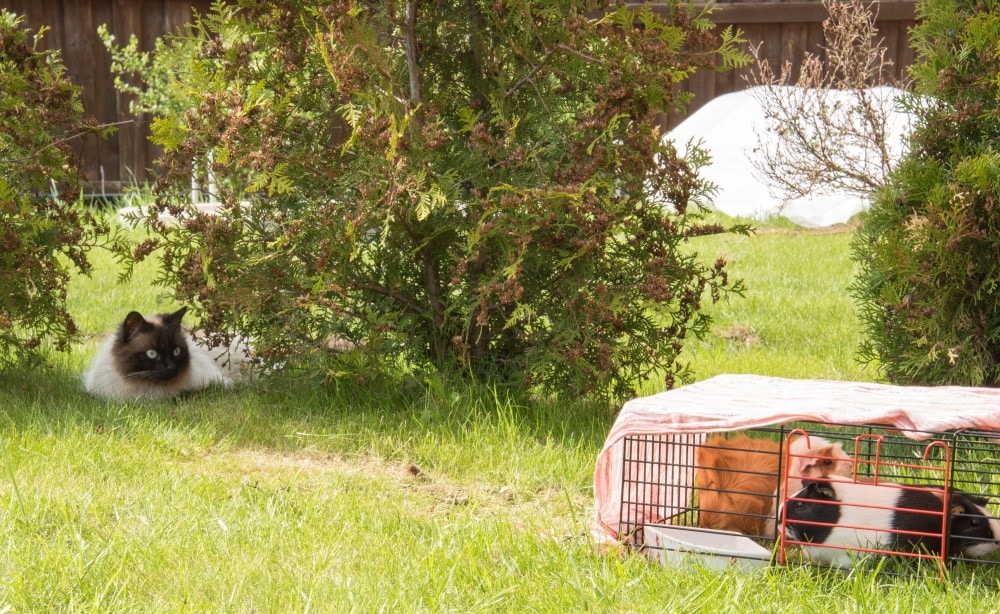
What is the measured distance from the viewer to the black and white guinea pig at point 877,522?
311 centimetres

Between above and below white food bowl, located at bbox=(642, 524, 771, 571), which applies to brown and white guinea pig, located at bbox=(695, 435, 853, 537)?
above

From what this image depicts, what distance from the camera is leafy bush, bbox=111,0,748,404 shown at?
172 inches

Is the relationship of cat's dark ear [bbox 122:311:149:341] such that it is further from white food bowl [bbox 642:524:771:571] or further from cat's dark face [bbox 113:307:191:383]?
white food bowl [bbox 642:524:771:571]

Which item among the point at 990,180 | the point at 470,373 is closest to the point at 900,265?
the point at 990,180

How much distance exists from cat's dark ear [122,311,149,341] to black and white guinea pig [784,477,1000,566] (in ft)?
11.7

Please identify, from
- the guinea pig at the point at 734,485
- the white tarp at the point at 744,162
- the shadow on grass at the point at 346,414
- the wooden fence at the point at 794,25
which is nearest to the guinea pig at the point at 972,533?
the guinea pig at the point at 734,485

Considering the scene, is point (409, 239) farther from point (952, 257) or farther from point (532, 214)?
point (952, 257)

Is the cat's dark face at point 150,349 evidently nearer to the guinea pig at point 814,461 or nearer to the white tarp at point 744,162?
the guinea pig at point 814,461

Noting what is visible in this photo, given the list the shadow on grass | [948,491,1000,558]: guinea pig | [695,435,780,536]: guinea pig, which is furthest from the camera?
the shadow on grass

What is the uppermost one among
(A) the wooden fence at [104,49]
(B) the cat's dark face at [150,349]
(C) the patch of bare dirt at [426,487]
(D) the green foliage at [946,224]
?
(A) the wooden fence at [104,49]

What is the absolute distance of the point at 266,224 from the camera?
4949 millimetres

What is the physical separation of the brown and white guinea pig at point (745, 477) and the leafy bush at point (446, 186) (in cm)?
99

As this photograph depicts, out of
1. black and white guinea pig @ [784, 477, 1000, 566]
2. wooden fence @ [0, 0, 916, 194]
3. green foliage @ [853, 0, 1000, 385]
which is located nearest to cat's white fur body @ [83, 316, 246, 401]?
black and white guinea pig @ [784, 477, 1000, 566]

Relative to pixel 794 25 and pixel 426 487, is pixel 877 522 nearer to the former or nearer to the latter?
pixel 426 487
